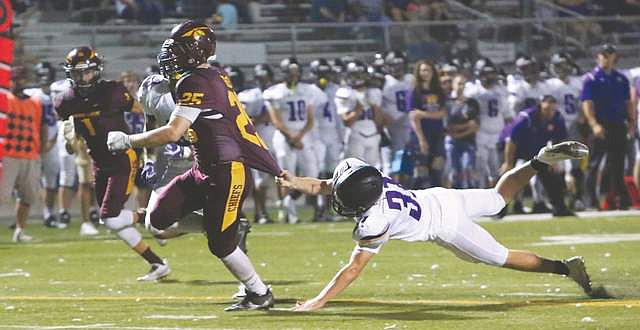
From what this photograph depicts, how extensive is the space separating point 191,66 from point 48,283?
9.92ft

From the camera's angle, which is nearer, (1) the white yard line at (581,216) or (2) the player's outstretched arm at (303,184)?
(2) the player's outstretched arm at (303,184)

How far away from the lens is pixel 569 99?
64.8 ft

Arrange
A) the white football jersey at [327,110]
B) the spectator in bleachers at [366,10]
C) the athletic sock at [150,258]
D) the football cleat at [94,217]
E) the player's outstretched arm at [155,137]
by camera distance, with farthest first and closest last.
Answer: the spectator in bleachers at [366,10], the white football jersey at [327,110], the football cleat at [94,217], the athletic sock at [150,258], the player's outstretched arm at [155,137]

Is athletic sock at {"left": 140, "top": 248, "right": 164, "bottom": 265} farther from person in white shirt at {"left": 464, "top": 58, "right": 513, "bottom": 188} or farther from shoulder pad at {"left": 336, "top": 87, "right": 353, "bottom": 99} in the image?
person in white shirt at {"left": 464, "top": 58, "right": 513, "bottom": 188}

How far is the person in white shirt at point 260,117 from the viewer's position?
18.5 m

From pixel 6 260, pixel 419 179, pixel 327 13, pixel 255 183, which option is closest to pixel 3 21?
pixel 6 260

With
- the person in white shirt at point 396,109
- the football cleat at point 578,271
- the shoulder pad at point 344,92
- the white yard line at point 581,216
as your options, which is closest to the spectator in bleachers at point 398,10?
the person in white shirt at point 396,109

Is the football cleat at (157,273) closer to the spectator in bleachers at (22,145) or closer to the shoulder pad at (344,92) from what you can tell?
the spectator in bleachers at (22,145)

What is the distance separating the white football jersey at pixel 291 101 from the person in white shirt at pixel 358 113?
41cm

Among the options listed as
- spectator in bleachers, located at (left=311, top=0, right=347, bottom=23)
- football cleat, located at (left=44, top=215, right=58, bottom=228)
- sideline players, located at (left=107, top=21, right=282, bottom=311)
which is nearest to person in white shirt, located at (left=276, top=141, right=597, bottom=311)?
sideline players, located at (left=107, top=21, right=282, bottom=311)

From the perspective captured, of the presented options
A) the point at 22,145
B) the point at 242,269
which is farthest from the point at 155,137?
the point at 22,145

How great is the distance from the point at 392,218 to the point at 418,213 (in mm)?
224

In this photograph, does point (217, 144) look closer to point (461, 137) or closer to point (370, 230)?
point (370, 230)

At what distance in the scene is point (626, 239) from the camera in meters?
13.5
